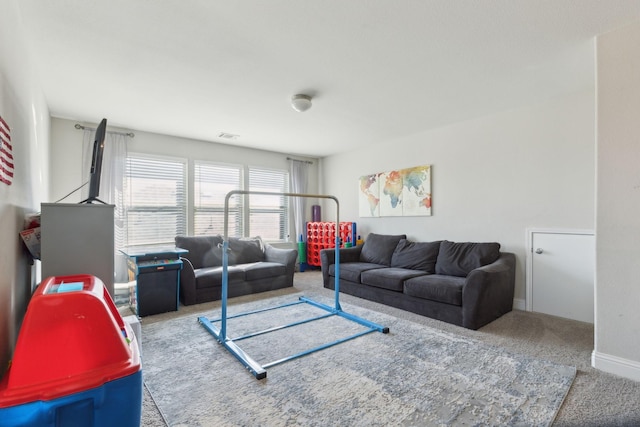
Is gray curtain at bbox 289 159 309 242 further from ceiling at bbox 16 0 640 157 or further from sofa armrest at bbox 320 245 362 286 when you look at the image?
ceiling at bbox 16 0 640 157

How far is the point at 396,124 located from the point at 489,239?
6.29ft

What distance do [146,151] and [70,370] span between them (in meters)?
4.06

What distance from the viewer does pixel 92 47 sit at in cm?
228

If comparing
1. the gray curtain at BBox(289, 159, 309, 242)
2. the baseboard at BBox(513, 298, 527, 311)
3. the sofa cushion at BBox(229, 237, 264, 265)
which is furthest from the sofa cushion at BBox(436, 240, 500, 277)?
the gray curtain at BBox(289, 159, 309, 242)

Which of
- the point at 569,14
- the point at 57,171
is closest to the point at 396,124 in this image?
the point at 569,14

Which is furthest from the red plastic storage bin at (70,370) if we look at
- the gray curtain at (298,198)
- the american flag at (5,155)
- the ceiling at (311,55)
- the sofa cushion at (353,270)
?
the gray curtain at (298,198)

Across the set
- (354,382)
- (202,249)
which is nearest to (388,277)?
(354,382)

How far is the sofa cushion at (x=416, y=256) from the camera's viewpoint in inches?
155

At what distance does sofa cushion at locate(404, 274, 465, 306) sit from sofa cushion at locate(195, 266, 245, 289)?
7.11 ft

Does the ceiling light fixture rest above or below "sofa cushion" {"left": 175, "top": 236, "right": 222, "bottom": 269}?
above

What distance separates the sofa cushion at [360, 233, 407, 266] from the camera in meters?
4.48

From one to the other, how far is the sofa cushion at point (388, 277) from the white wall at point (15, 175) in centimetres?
315

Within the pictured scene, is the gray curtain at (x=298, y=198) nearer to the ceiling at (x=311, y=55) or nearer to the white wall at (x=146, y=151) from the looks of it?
the white wall at (x=146, y=151)

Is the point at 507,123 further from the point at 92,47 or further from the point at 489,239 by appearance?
the point at 92,47
